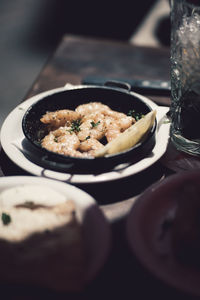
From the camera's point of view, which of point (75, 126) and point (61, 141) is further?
point (75, 126)

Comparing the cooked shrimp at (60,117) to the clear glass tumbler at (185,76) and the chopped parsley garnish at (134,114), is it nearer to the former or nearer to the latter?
the chopped parsley garnish at (134,114)

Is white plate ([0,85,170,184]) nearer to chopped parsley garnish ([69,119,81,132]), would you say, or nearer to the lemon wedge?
the lemon wedge

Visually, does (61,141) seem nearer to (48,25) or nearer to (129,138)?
(129,138)

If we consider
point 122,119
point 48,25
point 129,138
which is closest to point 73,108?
point 122,119

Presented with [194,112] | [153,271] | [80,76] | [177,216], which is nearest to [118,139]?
[194,112]

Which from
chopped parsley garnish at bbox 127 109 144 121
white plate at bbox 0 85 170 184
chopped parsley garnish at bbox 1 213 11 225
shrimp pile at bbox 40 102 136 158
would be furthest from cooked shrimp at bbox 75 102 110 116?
chopped parsley garnish at bbox 1 213 11 225

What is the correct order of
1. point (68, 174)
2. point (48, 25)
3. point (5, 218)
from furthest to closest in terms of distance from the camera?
1. point (48, 25)
2. point (68, 174)
3. point (5, 218)

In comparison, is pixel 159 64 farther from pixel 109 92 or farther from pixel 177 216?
pixel 177 216
